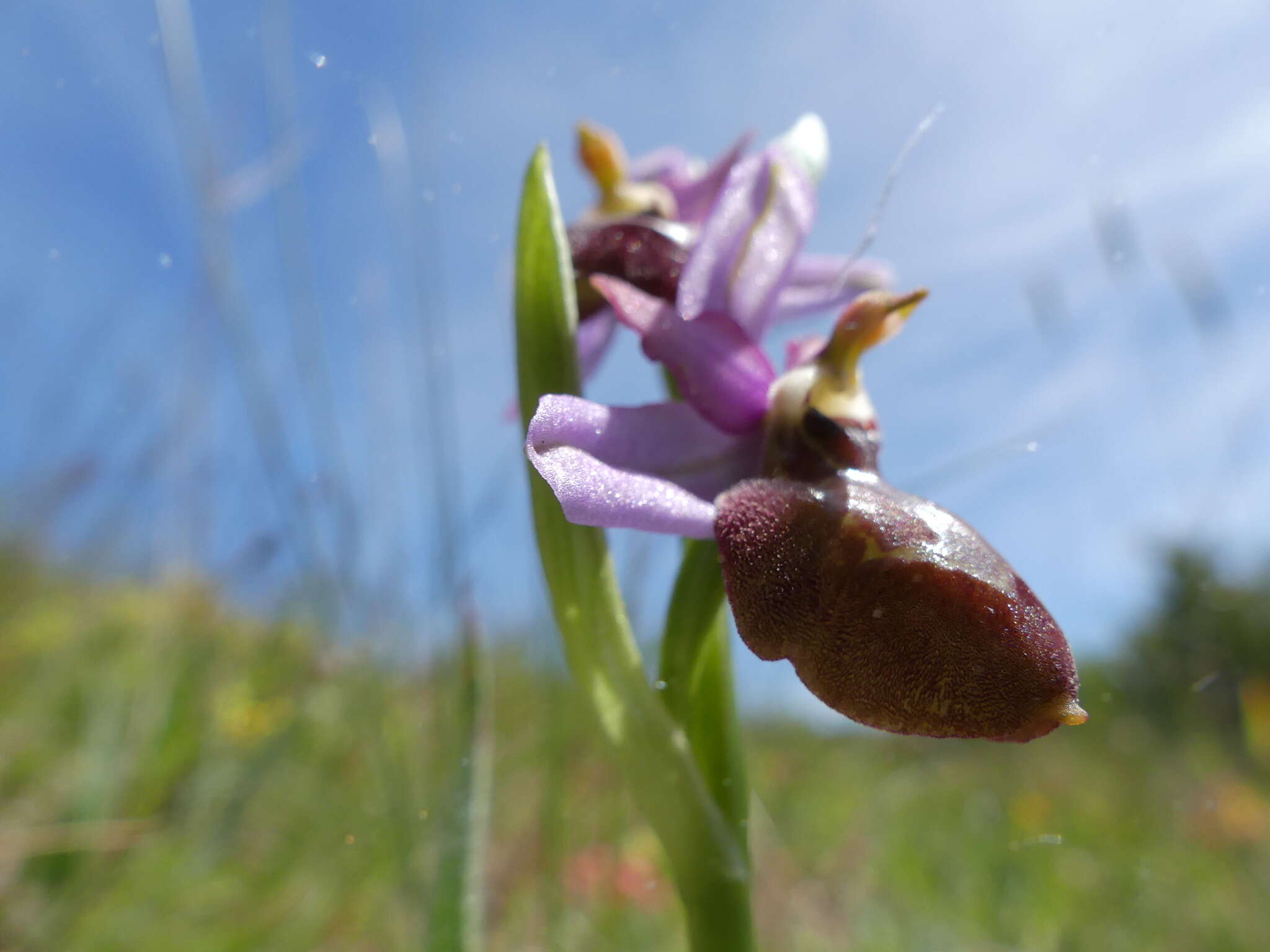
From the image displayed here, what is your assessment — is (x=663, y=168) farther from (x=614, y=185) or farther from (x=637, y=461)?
(x=637, y=461)

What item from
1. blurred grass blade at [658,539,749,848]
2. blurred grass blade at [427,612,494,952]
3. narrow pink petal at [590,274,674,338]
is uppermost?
narrow pink petal at [590,274,674,338]

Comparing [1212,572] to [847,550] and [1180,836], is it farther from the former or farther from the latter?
[1180,836]

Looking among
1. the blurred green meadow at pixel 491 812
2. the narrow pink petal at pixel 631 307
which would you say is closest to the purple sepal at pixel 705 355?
the narrow pink petal at pixel 631 307

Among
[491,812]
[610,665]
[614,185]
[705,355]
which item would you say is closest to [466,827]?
[610,665]

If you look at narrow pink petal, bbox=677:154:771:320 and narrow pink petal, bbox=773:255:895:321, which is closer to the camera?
narrow pink petal, bbox=677:154:771:320

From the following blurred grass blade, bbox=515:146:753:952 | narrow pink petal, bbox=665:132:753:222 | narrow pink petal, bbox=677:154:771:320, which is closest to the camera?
blurred grass blade, bbox=515:146:753:952

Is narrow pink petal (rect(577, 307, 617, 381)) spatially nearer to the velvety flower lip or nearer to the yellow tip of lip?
the velvety flower lip

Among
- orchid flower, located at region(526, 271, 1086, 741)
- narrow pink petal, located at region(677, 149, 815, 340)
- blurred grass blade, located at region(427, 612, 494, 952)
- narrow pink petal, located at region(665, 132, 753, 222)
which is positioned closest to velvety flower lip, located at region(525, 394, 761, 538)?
orchid flower, located at region(526, 271, 1086, 741)
